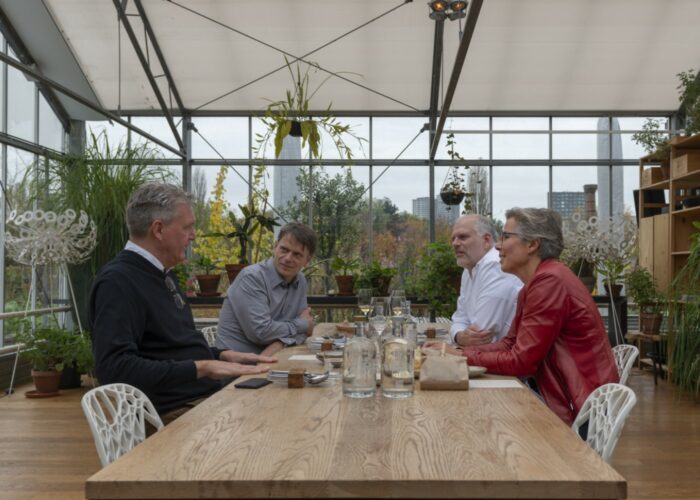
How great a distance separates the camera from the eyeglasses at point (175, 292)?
304cm

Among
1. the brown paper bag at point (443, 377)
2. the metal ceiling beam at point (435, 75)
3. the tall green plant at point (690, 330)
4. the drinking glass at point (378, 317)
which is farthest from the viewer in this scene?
the metal ceiling beam at point (435, 75)

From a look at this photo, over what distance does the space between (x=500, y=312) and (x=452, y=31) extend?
20.6 ft

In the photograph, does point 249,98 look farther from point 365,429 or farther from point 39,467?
point 365,429

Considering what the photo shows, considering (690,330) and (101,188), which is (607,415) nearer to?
(690,330)

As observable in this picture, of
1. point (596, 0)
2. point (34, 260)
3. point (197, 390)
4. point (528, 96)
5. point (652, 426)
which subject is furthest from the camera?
point (528, 96)

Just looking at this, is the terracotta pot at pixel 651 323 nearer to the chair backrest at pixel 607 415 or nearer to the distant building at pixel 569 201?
the distant building at pixel 569 201

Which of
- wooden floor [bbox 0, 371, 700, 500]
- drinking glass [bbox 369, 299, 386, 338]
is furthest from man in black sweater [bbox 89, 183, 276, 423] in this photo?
wooden floor [bbox 0, 371, 700, 500]

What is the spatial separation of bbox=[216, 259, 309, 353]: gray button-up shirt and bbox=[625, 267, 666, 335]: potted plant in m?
5.09

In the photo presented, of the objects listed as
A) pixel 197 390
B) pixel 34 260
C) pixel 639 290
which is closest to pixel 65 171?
pixel 34 260

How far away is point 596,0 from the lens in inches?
343

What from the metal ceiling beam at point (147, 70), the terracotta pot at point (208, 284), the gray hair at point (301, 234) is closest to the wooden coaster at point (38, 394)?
the terracotta pot at point (208, 284)

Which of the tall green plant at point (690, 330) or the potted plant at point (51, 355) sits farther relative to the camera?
the potted plant at point (51, 355)

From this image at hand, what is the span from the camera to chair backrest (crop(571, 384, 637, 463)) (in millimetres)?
2105

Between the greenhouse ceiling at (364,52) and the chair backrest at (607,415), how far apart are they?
690 centimetres
